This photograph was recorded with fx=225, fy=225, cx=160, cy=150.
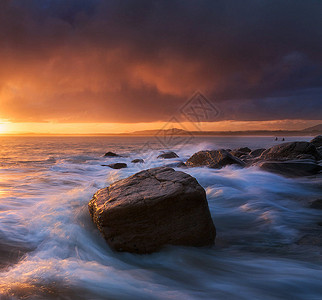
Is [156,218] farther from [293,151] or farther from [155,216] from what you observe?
[293,151]

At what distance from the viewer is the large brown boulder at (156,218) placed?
128 inches

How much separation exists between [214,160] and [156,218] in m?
8.57

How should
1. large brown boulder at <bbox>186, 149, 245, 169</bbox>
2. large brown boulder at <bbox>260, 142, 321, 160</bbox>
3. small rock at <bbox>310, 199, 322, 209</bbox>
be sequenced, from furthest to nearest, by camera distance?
large brown boulder at <bbox>186, 149, 245, 169</bbox> < large brown boulder at <bbox>260, 142, 321, 160</bbox> < small rock at <bbox>310, 199, 322, 209</bbox>

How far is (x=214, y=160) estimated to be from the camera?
11367 millimetres

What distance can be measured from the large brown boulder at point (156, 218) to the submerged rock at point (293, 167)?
639 centimetres

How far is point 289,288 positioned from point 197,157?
32.0ft

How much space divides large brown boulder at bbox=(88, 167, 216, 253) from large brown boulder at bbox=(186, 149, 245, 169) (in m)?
7.70

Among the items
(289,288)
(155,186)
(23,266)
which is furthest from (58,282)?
(289,288)

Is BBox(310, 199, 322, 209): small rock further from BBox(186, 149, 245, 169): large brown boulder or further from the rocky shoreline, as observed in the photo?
BBox(186, 149, 245, 169): large brown boulder

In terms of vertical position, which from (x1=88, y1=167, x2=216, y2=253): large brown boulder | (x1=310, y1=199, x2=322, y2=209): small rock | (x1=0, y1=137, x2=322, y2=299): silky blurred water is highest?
(x1=88, y1=167, x2=216, y2=253): large brown boulder

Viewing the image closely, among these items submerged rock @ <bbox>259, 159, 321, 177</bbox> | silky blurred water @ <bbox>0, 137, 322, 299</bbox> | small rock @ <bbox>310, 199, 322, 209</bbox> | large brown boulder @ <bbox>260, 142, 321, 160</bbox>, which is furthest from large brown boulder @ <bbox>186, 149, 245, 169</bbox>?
silky blurred water @ <bbox>0, 137, 322, 299</bbox>

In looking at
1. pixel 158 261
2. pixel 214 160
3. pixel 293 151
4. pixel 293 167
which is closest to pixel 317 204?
pixel 293 167

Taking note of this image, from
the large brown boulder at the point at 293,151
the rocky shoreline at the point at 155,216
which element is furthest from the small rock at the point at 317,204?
the large brown boulder at the point at 293,151

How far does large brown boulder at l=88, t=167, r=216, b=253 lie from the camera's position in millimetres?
3248
